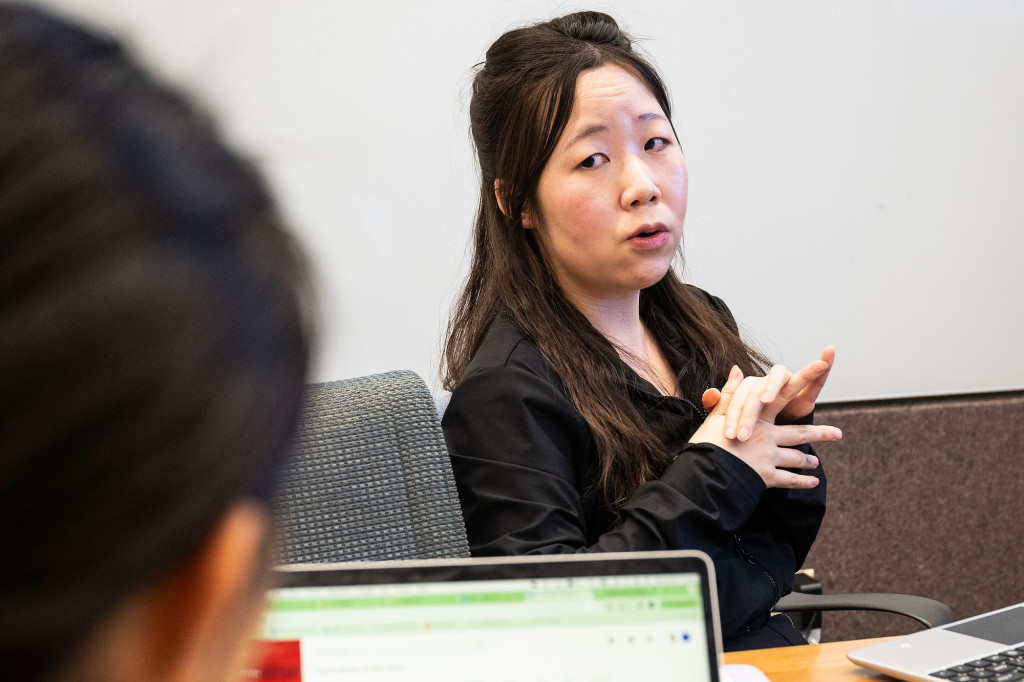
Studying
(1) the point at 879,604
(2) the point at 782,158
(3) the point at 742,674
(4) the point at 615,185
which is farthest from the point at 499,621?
(2) the point at 782,158

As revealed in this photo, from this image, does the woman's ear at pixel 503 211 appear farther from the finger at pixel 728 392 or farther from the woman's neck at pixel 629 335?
the finger at pixel 728 392

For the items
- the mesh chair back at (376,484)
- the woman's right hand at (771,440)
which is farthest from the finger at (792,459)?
the mesh chair back at (376,484)

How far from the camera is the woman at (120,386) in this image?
0.51 ft

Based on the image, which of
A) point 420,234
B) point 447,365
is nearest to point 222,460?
point 447,365

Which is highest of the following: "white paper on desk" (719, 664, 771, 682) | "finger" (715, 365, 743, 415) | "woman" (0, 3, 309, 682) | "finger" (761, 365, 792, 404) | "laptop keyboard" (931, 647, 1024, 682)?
"woman" (0, 3, 309, 682)

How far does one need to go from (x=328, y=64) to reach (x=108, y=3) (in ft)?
3.98

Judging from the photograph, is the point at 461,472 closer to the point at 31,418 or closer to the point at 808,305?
the point at 31,418

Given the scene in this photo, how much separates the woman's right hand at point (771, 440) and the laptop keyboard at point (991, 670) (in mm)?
259

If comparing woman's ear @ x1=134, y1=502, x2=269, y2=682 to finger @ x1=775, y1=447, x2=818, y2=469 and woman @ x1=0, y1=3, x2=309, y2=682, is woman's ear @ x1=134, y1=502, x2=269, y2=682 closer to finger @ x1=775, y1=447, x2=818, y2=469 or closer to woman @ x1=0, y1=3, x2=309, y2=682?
woman @ x1=0, y1=3, x2=309, y2=682

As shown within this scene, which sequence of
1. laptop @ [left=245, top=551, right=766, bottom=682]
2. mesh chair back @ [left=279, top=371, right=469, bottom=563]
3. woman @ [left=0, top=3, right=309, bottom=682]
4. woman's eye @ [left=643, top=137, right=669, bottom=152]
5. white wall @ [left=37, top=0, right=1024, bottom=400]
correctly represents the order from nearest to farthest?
woman @ [left=0, top=3, right=309, bottom=682] → laptop @ [left=245, top=551, right=766, bottom=682] → mesh chair back @ [left=279, top=371, right=469, bottom=563] → woman's eye @ [left=643, top=137, right=669, bottom=152] → white wall @ [left=37, top=0, right=1024, bottom=400]

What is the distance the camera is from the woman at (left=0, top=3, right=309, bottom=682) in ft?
0.51

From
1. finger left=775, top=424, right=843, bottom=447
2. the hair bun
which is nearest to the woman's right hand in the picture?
finger left=775, top=424, right=843, bottom=447

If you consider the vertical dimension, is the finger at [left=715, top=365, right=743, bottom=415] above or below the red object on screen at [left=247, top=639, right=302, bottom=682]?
below

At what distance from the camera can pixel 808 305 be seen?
5.47 feet
